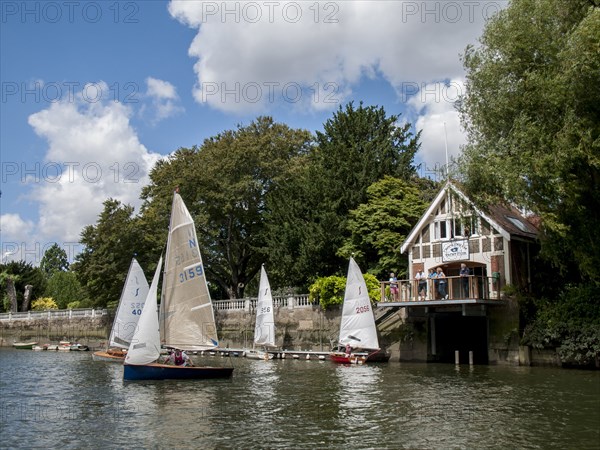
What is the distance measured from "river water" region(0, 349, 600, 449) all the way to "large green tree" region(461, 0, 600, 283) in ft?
22.6

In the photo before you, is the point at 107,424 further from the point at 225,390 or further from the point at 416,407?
the point at 416,407

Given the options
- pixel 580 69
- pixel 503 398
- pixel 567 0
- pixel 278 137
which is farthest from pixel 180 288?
pixel 278 137

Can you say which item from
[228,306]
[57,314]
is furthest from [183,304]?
[57,314]

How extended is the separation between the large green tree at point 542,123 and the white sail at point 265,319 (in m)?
18.1

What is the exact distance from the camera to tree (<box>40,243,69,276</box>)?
135m

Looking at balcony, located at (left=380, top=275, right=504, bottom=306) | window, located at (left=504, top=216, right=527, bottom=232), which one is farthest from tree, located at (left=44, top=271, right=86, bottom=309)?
window, located at (left=504, top=216, right=527, bottom=232)

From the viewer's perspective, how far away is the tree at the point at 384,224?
4206 centimetres

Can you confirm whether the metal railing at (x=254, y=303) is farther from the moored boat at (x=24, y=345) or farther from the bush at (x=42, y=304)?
the bush at (x=42, y=304)

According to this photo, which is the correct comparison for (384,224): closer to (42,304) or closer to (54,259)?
(42,304)

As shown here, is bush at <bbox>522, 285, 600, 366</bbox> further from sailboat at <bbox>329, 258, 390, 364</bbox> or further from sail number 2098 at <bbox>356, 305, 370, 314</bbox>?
sail number 2098 at <bbox>356, 305, 370, 314</bbox>

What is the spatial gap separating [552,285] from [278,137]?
2796cm

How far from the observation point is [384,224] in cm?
4234

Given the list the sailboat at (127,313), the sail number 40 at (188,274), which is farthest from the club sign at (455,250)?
the sailboat at (127,313)

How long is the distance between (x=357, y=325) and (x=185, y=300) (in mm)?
11869
